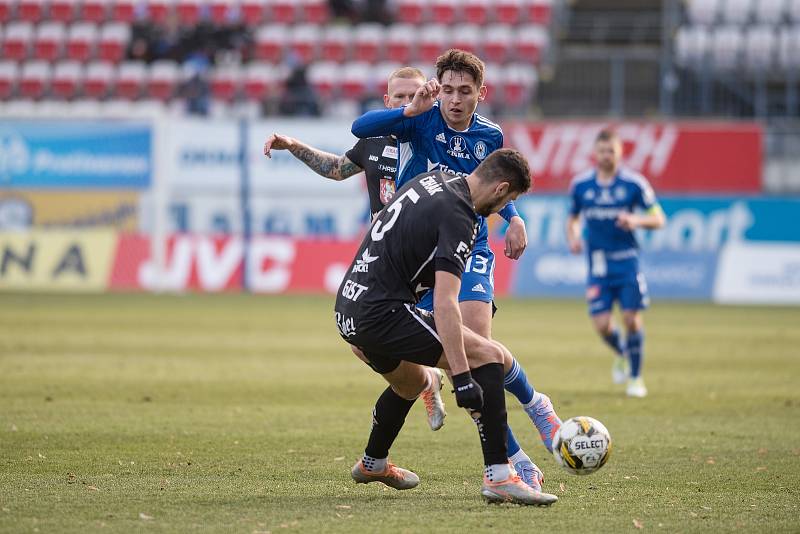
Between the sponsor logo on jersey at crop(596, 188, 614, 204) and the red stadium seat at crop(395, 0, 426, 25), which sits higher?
the red stadium seat at crop(395, 0, 426, 25)

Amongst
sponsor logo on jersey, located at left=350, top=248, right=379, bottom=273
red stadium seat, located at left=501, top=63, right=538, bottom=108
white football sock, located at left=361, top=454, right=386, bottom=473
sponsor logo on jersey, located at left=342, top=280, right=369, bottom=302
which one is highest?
red stadium seat, located at left=501, top=63, right=538, bottom=108

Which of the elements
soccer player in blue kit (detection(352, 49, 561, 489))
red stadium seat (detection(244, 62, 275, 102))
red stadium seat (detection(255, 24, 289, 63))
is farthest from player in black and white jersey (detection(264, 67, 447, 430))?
red stadium seat (detection(255, 24, 289, 63))

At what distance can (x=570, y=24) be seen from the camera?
33.0 meters

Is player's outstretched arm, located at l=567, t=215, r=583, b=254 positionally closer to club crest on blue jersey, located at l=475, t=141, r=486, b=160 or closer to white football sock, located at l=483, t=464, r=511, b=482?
club crest on blue jersey, located at l=475, t=141, r=486, b=160

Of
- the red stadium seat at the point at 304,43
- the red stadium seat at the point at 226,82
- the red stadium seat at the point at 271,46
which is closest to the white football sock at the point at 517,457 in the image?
the red stadium seat at the point at 226,82

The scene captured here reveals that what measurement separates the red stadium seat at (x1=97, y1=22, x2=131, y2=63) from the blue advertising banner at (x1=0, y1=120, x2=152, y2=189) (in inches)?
230

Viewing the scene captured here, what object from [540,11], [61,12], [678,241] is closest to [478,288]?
[678,241]

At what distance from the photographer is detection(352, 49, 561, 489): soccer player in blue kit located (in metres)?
7.28

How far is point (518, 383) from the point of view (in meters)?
7.30

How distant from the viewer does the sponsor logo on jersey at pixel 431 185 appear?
6680 mm

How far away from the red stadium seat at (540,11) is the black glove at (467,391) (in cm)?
2795

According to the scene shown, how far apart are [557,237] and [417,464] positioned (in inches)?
769

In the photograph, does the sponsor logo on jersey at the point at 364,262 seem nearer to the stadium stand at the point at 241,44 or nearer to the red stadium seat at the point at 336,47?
the stadium stand at the point at 241,44

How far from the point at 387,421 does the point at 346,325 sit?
87 cm
